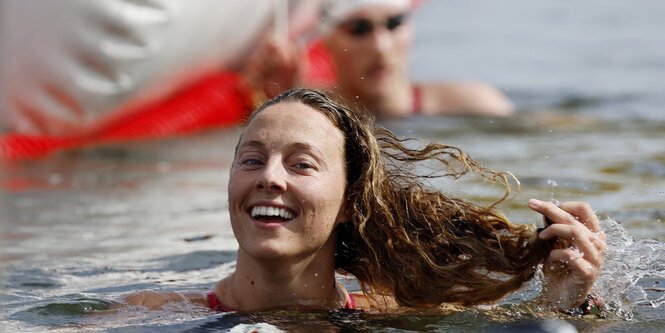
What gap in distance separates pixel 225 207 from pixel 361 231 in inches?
83.9

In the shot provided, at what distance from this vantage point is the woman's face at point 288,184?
304cm

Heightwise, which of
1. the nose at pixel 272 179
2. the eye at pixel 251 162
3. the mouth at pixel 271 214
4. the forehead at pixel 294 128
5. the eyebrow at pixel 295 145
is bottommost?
the mouth at pixel 271 214

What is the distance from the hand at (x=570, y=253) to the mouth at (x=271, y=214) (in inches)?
27.6

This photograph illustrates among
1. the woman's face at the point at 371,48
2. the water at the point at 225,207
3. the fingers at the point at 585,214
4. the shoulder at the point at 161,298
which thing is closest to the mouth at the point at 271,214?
the water at the point at 225,207

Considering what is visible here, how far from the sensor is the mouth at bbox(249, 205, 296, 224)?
9.95 feet

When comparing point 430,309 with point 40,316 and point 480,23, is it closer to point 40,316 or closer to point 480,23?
point 40,316

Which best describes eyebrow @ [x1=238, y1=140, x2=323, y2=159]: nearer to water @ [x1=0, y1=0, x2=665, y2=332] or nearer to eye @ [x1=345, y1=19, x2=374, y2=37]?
water @ [x1=0, y1=0, x2=665, y2=332]

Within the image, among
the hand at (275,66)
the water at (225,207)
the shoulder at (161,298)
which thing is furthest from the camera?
the hand at (275,66)

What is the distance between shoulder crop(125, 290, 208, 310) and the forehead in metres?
0.55

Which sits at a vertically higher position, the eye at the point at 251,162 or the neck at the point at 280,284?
the eye at the point at 251,162

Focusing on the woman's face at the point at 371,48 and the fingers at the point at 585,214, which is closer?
the fingers at the point at 585,214

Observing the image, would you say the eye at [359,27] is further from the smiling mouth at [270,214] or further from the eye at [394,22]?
the smiling mouth at [270,214]

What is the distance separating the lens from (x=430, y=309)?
336cm

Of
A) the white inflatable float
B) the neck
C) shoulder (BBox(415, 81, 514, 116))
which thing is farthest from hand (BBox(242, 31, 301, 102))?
the neck
